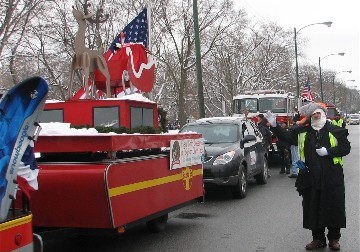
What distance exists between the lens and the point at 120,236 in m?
7.59

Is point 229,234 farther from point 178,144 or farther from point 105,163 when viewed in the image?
point 105,163

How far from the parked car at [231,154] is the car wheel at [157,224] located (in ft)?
9.12

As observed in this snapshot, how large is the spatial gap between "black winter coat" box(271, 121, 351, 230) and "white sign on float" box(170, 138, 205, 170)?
1.71 m

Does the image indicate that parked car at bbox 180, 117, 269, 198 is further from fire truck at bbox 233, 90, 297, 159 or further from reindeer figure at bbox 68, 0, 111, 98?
fire truck at bbox 233, 90, 297, 159

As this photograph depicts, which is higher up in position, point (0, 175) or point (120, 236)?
point (0, 175)

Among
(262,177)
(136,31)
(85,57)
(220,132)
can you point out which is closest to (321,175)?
(85,57)

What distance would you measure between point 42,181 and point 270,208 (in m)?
5.47

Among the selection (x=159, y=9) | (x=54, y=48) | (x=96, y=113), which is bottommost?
(x=96, y=113)

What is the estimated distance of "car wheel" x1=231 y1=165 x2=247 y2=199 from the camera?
35.5 ft

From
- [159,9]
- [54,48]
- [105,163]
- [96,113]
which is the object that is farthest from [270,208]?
[159,9]

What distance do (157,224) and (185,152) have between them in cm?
120

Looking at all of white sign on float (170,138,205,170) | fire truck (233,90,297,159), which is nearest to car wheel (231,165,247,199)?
white sign on float (170,138,205,170)

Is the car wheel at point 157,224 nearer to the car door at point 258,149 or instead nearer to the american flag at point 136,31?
the american flag at point 136,31

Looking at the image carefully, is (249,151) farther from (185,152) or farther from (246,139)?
(185,152)
